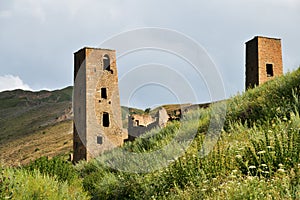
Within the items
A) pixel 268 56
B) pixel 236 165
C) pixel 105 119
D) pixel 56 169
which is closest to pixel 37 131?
pixel 105 119

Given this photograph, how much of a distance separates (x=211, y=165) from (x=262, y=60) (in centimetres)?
1531

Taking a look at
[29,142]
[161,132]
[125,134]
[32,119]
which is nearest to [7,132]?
[32,119]

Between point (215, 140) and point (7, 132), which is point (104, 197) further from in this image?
point (7, 132)

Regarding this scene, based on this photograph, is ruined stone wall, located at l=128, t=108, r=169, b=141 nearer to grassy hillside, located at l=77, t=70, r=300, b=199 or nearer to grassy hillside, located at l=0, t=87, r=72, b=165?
grassy hillside, located at l=0, t=87, r=72, b=165

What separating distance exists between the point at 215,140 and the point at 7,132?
62059 millimetres

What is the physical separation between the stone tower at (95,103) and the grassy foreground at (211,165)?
63.9 feet

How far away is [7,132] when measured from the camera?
66.9m

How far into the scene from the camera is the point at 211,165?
23.7 feet

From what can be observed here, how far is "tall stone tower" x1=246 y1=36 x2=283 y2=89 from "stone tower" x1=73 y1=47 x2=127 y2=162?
12.8 metres

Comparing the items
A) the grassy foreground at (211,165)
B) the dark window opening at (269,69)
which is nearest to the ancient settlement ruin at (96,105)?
the dark window opening at (269,69)

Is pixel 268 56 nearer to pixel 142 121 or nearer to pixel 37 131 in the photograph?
pixel 142 121

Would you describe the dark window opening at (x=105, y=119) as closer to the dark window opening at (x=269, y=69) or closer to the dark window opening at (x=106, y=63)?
the dark window opening at (x=106, y=63)

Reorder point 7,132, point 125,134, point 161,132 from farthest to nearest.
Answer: point 7,132 < point 125,134 < point 161,132

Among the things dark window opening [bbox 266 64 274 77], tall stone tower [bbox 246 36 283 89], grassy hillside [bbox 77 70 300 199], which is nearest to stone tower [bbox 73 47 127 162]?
tall stone tower [bbox 246 36 283 89]
